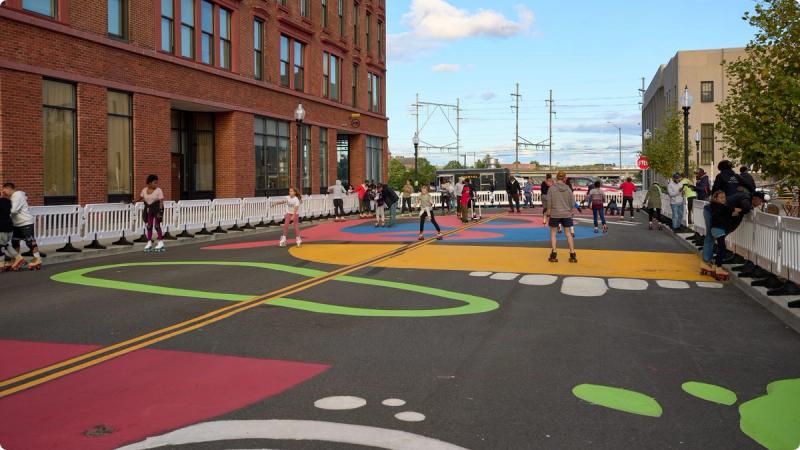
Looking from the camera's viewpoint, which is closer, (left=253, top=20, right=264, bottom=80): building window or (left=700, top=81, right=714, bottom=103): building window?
(left=253, top=20, right=264, bottom=80): building window

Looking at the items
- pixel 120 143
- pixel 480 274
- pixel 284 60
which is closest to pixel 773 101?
pixel 480 274

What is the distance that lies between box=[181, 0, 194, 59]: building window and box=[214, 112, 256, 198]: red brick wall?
365 cm

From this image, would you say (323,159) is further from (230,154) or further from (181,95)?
(181,95)

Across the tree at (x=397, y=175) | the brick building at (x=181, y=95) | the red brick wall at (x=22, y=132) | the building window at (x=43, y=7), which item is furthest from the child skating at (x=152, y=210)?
the tree at (x=397, y=175)

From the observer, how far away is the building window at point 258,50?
32000 millimetres

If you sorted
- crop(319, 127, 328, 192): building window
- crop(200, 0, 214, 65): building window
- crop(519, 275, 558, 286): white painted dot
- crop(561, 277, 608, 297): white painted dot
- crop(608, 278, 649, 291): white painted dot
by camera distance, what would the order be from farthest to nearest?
crop(319, 127, 328, 192): building window
crop(200, 0, 214, 65): building window
crop(519, 275, 558, 286): white painted dot
crop(608, 278, 649, 291): white painted dot
crop(561, 277, 608, 297): white painted dot

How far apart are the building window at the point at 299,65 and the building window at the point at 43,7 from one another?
632 inches

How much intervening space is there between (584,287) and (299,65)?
27.8 m

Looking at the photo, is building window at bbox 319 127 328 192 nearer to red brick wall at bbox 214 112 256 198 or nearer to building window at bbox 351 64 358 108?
building window at bbox 351 64 358 108

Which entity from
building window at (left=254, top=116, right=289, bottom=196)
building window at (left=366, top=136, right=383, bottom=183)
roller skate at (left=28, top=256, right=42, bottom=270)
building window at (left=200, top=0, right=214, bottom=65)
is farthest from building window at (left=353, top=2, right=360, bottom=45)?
roller skate at (left=28, top=256, right=42, bottom=270)

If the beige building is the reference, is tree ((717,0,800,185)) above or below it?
below

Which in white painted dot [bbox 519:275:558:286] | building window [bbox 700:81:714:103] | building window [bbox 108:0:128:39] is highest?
building window [bbox 700:81:714:103]

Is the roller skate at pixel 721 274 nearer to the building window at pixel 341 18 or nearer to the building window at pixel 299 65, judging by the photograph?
the building window at pixel 299 65

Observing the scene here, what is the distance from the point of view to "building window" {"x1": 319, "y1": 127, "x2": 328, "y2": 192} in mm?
39312
